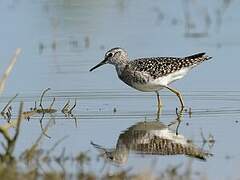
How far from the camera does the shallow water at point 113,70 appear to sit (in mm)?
9180

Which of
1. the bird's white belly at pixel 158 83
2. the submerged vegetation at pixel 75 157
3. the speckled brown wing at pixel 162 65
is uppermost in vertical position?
the speckled brown wing at pixel 162 65

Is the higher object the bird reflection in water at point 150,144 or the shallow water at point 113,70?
the shallow water at point 113,70

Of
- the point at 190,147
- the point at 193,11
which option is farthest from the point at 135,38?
the point at 190,147

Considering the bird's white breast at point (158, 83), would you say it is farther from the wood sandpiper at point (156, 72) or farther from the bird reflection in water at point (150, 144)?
the bird reflection in water at point (150, 144)

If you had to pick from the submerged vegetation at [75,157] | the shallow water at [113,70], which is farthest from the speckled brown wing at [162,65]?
the submerged vegetation at [75,157]

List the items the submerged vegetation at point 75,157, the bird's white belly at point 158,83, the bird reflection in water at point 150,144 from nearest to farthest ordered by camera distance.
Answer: the submerged vegetation at point 75,157 → the bird reflection in water at point 150,144 → the bird's white belly at point 158,83

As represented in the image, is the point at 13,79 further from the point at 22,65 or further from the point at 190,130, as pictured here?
the point at 190,130

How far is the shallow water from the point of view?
9.18 m

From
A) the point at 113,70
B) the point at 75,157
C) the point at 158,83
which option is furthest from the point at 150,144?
the point at 113,70

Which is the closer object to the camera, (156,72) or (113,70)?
(156,72)

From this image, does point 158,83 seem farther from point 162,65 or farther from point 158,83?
point 162,65

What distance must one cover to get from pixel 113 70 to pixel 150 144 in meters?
4.22

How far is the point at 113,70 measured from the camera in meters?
12.9

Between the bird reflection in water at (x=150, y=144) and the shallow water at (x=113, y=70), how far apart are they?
0.10 meters
